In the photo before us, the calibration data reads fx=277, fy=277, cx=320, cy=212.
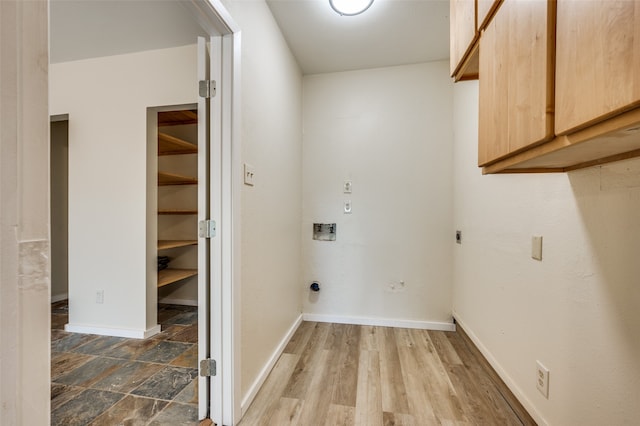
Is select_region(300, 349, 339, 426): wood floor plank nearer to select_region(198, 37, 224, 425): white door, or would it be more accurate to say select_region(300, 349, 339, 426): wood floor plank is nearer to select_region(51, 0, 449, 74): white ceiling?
select_region(198, 37, 224, 425): white door

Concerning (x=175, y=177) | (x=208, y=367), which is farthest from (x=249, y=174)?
(x=175, y=177)

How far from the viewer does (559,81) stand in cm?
69

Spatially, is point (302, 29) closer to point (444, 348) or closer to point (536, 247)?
point (536, 247)

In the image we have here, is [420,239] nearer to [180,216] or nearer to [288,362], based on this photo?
[288,362]

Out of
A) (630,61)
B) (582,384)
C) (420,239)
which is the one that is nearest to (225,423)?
(582,384)

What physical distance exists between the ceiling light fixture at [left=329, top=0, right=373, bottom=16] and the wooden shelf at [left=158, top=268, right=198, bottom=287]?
2807mm

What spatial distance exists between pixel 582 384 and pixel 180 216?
3.71 m

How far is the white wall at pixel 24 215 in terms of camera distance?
51cm

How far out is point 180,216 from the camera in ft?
11.4

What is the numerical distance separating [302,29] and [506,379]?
279 centimetres

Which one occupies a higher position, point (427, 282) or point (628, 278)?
point (628, 278)

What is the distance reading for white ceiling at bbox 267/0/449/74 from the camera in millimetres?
1958

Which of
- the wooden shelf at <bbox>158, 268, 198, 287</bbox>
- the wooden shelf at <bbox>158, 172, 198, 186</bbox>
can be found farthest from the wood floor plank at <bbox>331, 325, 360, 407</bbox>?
the wooden shelf at <bbox>158, 172, 198, 186</bbox>

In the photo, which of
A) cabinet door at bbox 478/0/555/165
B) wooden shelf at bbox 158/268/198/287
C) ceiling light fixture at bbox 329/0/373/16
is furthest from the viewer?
wooden shelf at bbox 158/268/198/287
